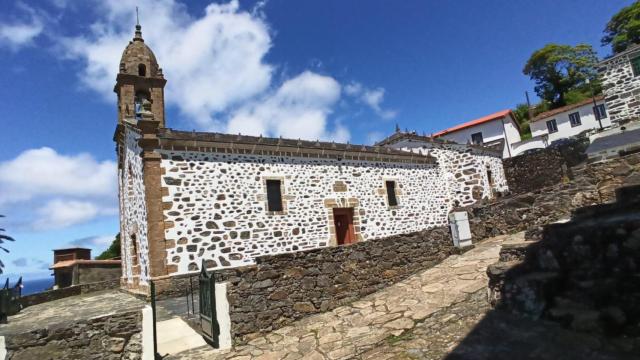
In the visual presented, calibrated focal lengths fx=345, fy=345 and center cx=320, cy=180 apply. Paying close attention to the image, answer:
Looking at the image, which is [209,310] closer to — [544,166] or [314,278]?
[314,278]

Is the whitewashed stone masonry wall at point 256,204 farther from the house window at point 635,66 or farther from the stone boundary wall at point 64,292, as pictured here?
the house window at point 635,66

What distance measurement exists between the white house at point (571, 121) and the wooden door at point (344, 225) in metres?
27.7

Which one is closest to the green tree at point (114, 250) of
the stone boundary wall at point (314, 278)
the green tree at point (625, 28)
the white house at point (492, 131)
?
the stone boundary wall at point (314, 278)

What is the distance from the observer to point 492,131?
35312mm

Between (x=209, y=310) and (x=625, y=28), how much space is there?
44.3 metres

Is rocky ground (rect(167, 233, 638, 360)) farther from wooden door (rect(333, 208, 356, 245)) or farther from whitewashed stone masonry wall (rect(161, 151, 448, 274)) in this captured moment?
wooden door (rect(333, 208, 356, 245))

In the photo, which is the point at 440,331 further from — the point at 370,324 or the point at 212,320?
the point at 212,320

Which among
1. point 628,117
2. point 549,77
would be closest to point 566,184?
point 628,117

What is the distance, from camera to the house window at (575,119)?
32.3 metres

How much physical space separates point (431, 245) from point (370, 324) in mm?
3744

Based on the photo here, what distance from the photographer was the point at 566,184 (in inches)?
355

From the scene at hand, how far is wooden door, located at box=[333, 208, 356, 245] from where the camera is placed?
14305 mm

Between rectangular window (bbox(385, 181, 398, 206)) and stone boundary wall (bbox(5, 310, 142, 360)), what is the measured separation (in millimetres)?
12469

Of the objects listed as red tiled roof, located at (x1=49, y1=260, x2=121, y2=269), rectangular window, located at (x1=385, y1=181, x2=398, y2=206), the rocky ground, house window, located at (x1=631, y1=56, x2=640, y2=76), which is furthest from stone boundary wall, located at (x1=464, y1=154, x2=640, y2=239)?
red tiled roof, located at (x1=49, y1=260, x2=121, y2=269)
